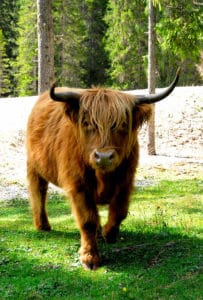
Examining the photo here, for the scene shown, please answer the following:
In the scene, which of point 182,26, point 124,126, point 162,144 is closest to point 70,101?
point 124,126

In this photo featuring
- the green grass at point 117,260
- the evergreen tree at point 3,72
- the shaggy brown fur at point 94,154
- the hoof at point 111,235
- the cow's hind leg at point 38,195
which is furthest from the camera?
the evergreen tree at point 3,72

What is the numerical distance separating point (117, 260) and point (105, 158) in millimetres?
1461

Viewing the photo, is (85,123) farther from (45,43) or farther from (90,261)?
(45,43)

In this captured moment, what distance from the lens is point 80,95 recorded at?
5.47 meters

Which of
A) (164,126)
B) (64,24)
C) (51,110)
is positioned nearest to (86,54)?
(64,24)

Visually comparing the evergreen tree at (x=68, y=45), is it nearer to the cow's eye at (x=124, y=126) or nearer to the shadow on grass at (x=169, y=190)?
the shadow on grass at (x=169, y=190)

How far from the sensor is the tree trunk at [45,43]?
11.5 meters

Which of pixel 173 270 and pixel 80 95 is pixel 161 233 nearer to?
pixel 173 270

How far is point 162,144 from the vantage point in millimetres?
20906

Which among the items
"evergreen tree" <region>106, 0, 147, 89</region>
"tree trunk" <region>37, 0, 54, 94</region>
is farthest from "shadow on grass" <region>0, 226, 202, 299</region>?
"evergreen tree" <region>106, 0, 147, 89</region>

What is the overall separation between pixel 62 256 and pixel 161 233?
1.39m

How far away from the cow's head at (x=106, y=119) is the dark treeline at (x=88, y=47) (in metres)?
23.6

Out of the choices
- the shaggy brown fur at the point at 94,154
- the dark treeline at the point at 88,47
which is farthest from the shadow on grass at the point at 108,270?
the dark treeline at the point at 88,47

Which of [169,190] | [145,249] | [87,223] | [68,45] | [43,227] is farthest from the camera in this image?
[68,45]
